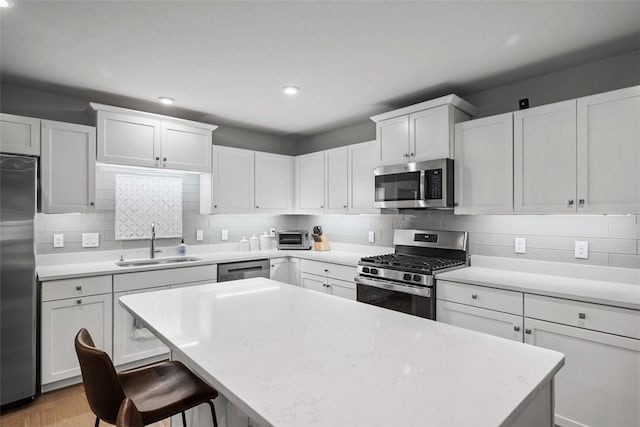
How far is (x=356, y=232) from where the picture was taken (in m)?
4.13

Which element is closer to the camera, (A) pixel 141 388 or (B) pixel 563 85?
(A) pixel 141 388

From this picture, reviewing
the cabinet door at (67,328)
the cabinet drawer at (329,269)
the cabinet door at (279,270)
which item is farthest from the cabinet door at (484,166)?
the cabinet door at (67,328)

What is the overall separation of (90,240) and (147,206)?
1.94ft

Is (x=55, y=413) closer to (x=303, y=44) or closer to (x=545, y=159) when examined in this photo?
(x=303, y=44)

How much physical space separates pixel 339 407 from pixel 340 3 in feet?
5.94

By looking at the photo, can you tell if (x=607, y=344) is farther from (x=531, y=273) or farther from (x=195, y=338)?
(x=195, y=338)

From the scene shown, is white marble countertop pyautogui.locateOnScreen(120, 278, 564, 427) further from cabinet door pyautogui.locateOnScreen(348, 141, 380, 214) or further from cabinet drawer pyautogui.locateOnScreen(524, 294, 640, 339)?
cabinet door pyautogui.locateOnScreen(348, 141, 380, 214)

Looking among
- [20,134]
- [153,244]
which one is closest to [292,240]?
[153,244]

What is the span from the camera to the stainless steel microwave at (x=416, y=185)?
2.84 meters

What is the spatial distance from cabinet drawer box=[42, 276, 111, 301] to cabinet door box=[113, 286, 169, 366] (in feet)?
0.42

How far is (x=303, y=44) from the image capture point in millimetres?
2184

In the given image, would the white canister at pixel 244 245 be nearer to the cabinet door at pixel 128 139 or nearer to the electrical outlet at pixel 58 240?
the cabinet door at pixel 128 139

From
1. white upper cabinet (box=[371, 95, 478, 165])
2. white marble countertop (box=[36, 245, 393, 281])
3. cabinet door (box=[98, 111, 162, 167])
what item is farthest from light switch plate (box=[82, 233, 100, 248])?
white upper cabinet (box=[371, 95, 478, 165])

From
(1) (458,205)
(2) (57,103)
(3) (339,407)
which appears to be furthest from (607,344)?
(2) (57,103)
